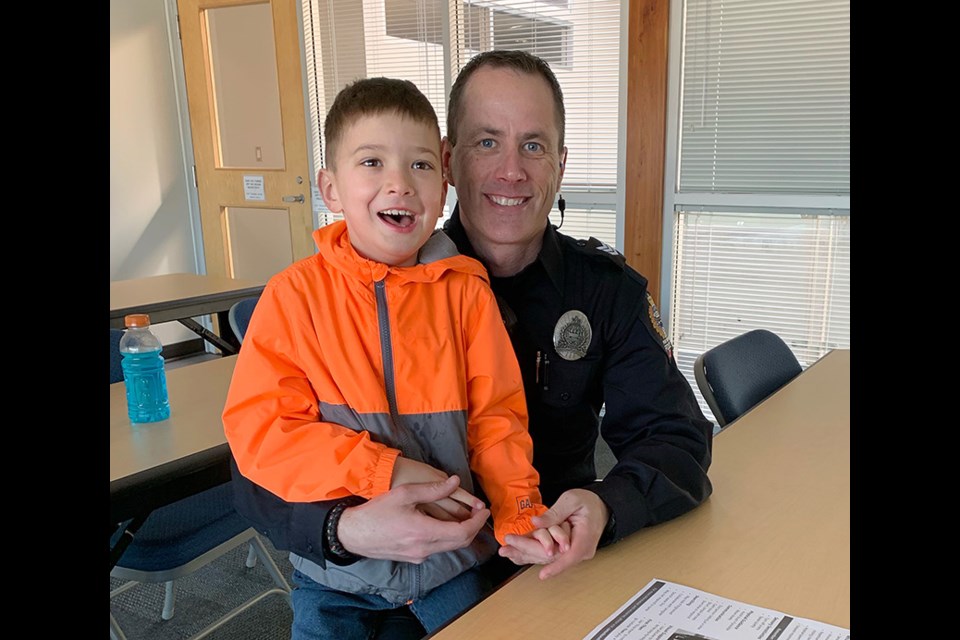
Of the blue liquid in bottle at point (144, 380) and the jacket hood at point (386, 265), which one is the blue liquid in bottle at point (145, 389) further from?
the jacket hood at point (386, 265)

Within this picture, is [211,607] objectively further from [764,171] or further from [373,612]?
[764,171]

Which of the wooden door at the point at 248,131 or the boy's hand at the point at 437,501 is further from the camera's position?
the wooden door at the point at 248,131

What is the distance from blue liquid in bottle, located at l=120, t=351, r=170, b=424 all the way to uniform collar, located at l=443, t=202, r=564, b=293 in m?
0.86

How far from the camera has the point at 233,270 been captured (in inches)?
221

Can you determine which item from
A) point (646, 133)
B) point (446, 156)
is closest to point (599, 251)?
point (446, 156)

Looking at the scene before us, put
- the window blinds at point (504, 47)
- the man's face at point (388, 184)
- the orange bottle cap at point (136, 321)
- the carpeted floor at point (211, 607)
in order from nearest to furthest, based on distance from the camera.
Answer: the man's face at point (388, 184), the orange bottle cap at point (136, 321), the carpeted floor at point (211, 607), the window blinds at point (504, 47)

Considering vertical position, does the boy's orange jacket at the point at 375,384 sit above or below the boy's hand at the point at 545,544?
above

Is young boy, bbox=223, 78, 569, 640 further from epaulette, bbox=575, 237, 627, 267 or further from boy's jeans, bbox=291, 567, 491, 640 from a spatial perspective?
epaulette, bbox=575, 237, 627, 267

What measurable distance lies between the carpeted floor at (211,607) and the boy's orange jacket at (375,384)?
145 cm

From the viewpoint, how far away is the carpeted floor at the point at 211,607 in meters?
2.34

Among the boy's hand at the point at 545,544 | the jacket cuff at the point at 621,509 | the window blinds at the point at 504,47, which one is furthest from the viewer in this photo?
the window blinds at the point at 504,47

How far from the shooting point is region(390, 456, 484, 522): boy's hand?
108cm

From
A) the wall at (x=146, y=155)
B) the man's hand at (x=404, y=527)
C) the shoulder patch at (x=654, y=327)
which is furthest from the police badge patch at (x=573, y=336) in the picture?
the wall at (x=146, y=155)
